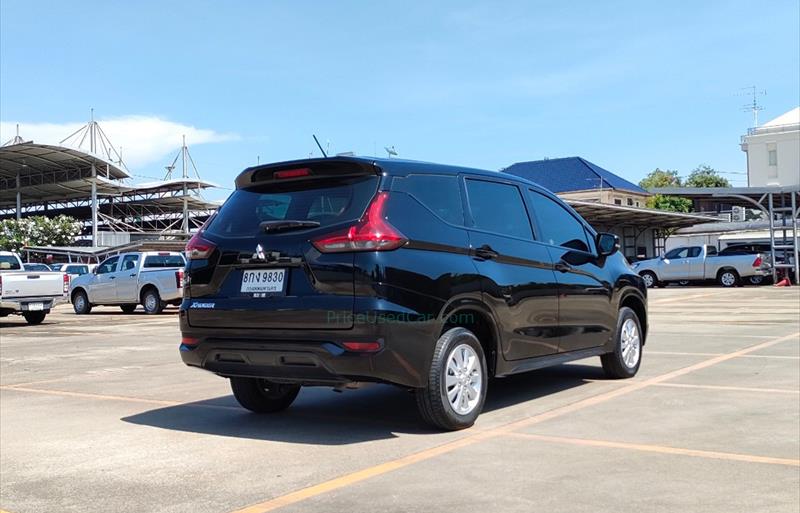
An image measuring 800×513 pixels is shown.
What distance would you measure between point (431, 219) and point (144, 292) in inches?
743

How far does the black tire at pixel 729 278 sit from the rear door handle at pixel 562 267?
2719 centimetres

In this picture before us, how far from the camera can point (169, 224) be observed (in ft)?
290

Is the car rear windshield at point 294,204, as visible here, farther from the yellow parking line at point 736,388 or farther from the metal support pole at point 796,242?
the metal support pole at point 796,242

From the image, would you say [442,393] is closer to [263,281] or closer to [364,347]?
[364,347]

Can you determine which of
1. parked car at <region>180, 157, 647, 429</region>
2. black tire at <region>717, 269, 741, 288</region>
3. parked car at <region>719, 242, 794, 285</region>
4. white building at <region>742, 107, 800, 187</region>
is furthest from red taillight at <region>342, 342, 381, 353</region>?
white building at <region>742, 107, 800, 187</region>

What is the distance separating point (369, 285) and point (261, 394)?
2.00m

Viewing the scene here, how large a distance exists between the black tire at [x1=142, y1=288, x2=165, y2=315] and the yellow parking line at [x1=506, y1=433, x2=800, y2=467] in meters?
18.7

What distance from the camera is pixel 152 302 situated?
22.8 meters

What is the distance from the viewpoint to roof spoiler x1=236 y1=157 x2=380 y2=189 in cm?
559

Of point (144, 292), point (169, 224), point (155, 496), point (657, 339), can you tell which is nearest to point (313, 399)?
point (155, 496)

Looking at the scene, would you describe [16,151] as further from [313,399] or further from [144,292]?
[313,399]

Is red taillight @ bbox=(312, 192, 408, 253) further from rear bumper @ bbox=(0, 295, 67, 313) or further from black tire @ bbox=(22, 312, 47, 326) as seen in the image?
black tire @ bbox=(22, 312, 47, 326)

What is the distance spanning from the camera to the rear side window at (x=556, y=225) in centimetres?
712

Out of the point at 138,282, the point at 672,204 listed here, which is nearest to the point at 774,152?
the point at 672,204
